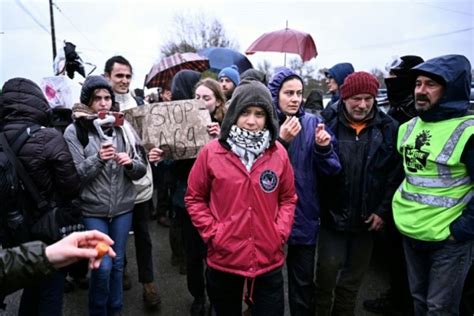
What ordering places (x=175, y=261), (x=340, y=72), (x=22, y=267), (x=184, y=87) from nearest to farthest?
(x=22, y=267) → (x=184, y=87) → (x=175, y=261) → (x=340, y=72)

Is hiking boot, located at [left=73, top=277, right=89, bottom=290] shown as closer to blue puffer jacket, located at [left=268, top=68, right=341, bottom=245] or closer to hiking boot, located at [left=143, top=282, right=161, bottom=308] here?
hiking boot, located at [left=143, top=282, right=161, bottom=308]

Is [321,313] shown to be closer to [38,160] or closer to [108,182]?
[108,182]

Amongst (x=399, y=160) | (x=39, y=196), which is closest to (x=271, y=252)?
(x=399, y=160)

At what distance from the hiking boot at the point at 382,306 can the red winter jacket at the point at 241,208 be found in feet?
5.40

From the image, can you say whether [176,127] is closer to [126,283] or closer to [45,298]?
[45,298]

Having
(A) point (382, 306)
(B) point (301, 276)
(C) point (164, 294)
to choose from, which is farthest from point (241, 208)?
(A) point (382, 306)

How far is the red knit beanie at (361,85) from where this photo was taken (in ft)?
8.86

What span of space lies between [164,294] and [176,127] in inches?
70.3

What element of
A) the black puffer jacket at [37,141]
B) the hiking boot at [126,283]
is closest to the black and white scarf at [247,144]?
the black puffer jacket at [37,141]

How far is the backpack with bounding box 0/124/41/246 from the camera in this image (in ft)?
6.93

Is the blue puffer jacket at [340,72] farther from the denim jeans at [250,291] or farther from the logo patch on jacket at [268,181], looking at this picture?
the denim jeans at [250,291]

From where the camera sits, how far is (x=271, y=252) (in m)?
2.26

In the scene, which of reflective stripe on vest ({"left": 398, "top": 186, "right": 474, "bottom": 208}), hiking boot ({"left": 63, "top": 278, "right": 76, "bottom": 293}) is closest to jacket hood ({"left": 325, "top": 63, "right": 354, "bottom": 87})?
reflective stripe on vest ({"left": 398, "top": 186, "right": 474, "bottom": 208})

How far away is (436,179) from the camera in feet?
7.68
